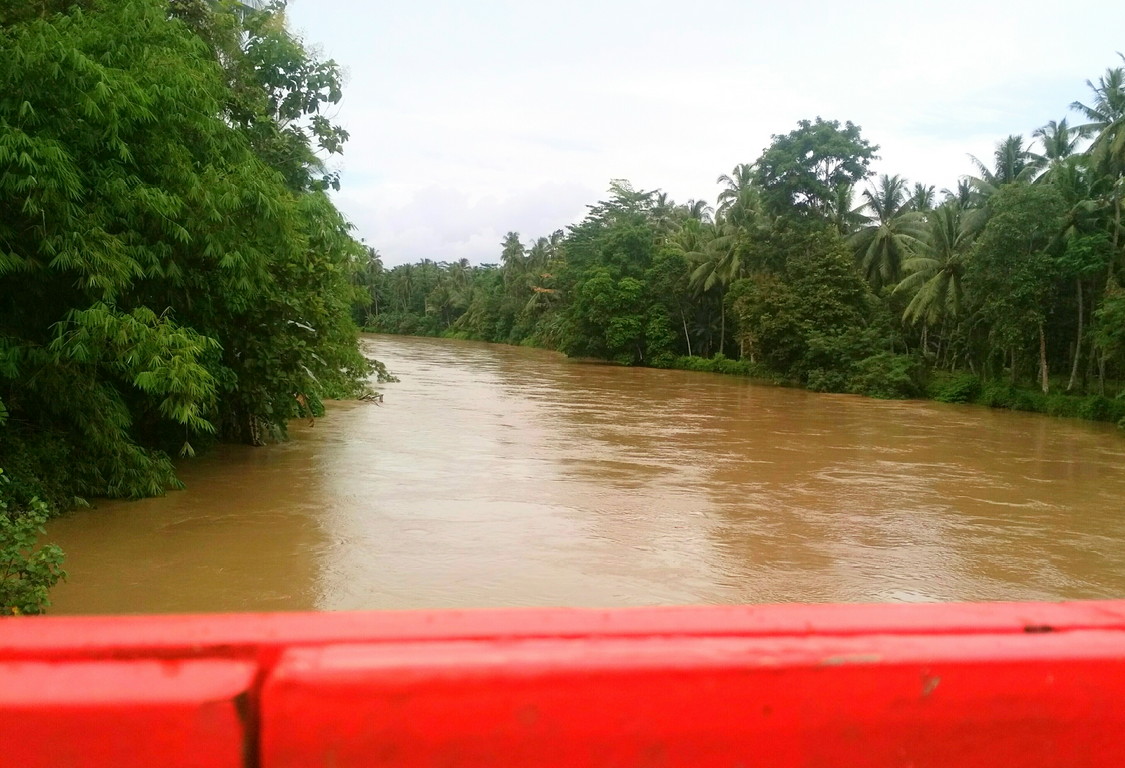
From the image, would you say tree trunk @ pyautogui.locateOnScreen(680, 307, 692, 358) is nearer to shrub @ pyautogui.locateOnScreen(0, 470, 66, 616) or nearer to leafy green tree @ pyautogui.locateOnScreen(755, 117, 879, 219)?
leafy green tree @ pyautogui.locateOnScreen(755, 117, 879, 219)

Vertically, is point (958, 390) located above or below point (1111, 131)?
below

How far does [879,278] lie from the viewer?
131ft

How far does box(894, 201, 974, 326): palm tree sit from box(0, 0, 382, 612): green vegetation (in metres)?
24.4

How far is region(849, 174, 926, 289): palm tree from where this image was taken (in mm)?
38688

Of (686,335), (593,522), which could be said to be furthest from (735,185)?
(593,522)

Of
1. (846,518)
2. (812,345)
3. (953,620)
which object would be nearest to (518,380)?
(812,345)

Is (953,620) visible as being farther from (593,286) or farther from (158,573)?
(593,286)

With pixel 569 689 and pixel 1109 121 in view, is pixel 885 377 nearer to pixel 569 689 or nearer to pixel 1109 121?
pixel 1109 121

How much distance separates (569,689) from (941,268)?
3272cm

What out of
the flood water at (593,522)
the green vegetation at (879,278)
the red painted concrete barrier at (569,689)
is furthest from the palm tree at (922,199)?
the red painted concrete barrier at (569,689)

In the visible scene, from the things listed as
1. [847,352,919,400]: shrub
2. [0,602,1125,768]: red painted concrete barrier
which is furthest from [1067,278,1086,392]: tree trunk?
[0,602,1125,768]: red painted concrete barrier

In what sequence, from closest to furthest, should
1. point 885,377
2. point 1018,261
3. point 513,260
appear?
point 1018,261 < point 885,377 < point 513,260

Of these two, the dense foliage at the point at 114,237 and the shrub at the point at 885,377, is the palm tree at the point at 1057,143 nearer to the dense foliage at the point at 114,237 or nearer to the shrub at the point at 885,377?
the shrub at the point at 885,377

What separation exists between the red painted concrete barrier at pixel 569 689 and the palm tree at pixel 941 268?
1226 inches
